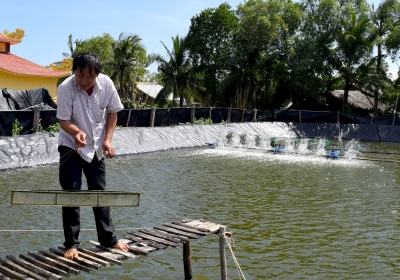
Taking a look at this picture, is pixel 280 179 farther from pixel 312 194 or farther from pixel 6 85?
pixel 6 85

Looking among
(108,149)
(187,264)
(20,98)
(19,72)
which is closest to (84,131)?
(108,149)

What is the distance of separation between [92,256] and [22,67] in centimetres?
2315

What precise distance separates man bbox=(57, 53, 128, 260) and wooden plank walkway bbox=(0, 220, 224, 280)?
0.15m

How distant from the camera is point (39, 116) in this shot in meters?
15.7

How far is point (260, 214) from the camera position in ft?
29.5

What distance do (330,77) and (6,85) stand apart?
20.6 meters

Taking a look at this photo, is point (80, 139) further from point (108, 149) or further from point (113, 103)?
point (113, 103)

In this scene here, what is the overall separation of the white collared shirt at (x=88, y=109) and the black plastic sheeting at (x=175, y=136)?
9.30 meters

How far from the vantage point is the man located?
14.5 ft

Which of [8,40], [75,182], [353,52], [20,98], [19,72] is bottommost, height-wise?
[75,182]

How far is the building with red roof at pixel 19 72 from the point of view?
24.8 metres

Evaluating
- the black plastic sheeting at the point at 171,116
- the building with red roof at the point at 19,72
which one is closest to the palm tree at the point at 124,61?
the building with red roof at the point at 19,72

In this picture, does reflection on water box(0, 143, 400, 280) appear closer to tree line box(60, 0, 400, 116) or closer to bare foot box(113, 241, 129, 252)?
bare foot box(113, 241, 129, 252)

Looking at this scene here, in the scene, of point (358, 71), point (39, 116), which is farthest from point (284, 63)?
point (39, 116)
